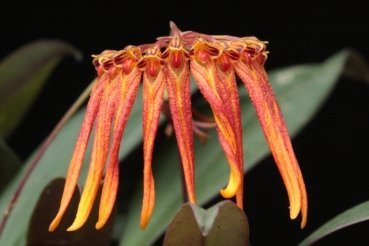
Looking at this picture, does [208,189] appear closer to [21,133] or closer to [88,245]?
[88,245]

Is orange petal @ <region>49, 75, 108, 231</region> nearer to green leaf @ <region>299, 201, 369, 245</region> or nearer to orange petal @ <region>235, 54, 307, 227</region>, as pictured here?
orange petal @ <region>235, 54, 307, 227</region>

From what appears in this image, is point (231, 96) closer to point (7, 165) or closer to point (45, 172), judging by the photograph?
point (45, 172)

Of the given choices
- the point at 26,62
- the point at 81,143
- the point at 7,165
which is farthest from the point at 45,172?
the point at 81,143

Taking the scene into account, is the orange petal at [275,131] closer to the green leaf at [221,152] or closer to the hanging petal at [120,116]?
the hanging petal at [120,116]

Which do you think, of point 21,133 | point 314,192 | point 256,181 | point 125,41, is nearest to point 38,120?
point 21,133

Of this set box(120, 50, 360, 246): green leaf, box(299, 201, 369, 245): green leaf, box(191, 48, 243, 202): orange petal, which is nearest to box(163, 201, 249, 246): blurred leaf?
box(191, 48, 243, 202): orange petal
